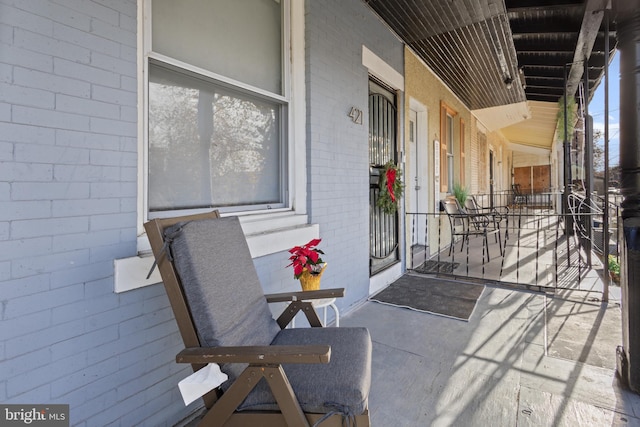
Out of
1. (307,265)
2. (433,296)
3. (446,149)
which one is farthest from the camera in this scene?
(446,149)

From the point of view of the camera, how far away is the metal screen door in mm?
3721

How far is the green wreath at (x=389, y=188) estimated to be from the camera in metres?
3.80

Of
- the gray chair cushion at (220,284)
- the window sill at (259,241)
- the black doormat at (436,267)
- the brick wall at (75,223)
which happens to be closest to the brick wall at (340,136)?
the window sill at (259,241)

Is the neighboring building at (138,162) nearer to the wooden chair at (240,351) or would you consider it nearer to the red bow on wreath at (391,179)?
the wooden chair at (240,351)

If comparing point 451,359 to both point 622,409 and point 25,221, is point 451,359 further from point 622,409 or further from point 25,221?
point 25,221

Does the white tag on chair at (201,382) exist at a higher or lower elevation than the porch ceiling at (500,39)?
lower

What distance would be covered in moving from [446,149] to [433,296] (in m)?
3.61

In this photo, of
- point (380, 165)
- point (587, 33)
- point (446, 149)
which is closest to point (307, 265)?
point (380, 165)

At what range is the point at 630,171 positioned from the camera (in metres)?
1.84

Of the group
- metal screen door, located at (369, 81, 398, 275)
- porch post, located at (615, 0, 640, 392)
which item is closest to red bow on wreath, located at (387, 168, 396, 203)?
metal screen door, located at (369, 81, 398, 275)

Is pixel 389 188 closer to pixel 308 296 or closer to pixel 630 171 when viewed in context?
pixel 630 171

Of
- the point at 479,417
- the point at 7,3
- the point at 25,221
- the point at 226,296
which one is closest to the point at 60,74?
the point at 7,3

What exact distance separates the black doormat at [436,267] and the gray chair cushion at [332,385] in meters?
3.14

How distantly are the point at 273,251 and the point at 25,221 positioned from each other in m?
1.31
